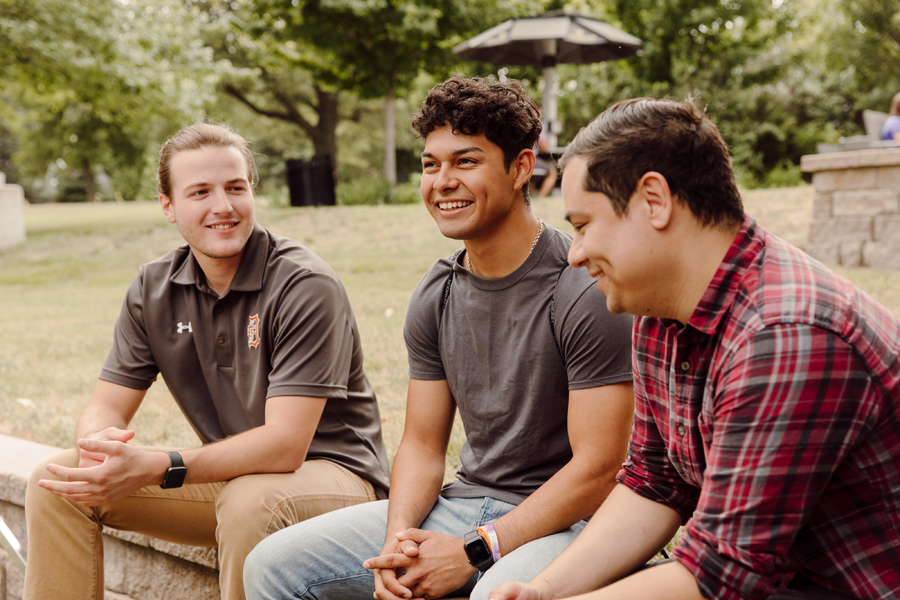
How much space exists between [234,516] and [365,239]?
8975 millimetres

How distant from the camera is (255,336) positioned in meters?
2.66

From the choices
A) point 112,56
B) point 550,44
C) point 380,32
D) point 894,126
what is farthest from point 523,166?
point 380,32

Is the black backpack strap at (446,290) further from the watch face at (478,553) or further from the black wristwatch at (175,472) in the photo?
the black wristwatch at (175,472)

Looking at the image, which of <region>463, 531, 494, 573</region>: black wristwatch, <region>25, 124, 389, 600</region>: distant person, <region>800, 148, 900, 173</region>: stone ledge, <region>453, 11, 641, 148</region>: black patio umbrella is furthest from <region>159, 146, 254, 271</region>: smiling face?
<region>453, 11, 641, 148</region>: black patio umbrella

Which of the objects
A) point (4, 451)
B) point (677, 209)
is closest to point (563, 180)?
point (677, 209)

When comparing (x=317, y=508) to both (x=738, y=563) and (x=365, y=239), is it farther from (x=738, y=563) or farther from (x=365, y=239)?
(x=365, y=239)

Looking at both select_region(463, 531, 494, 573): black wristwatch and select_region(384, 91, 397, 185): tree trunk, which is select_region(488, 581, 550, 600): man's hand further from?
select_region(384, 91, 397, 185): tree trunk

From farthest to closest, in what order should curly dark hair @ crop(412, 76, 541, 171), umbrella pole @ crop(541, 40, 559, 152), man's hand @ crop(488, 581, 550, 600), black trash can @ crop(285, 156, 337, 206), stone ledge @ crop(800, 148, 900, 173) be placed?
black trash can @ crop(285, 156, 337, 206)
umbrella pole @ crop(541, 40, 559, 152)
stone ledge @ crop(800, 148, 900, 173)
curly dark hair @ crop(412, 76, 541, 171)
man's hand @ crop(488, 581, 550, 600)

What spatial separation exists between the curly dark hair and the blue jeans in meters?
1.09

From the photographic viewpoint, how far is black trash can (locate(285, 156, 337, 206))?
13.7 m

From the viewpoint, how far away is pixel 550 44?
11.7m

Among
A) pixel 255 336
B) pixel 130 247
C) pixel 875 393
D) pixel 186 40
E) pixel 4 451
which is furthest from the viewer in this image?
pixel 186 40

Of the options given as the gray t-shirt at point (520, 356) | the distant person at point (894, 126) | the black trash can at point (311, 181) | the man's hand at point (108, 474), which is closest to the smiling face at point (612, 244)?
the gray t-shirt at point (520, 356)

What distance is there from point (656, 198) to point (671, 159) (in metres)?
0.08
